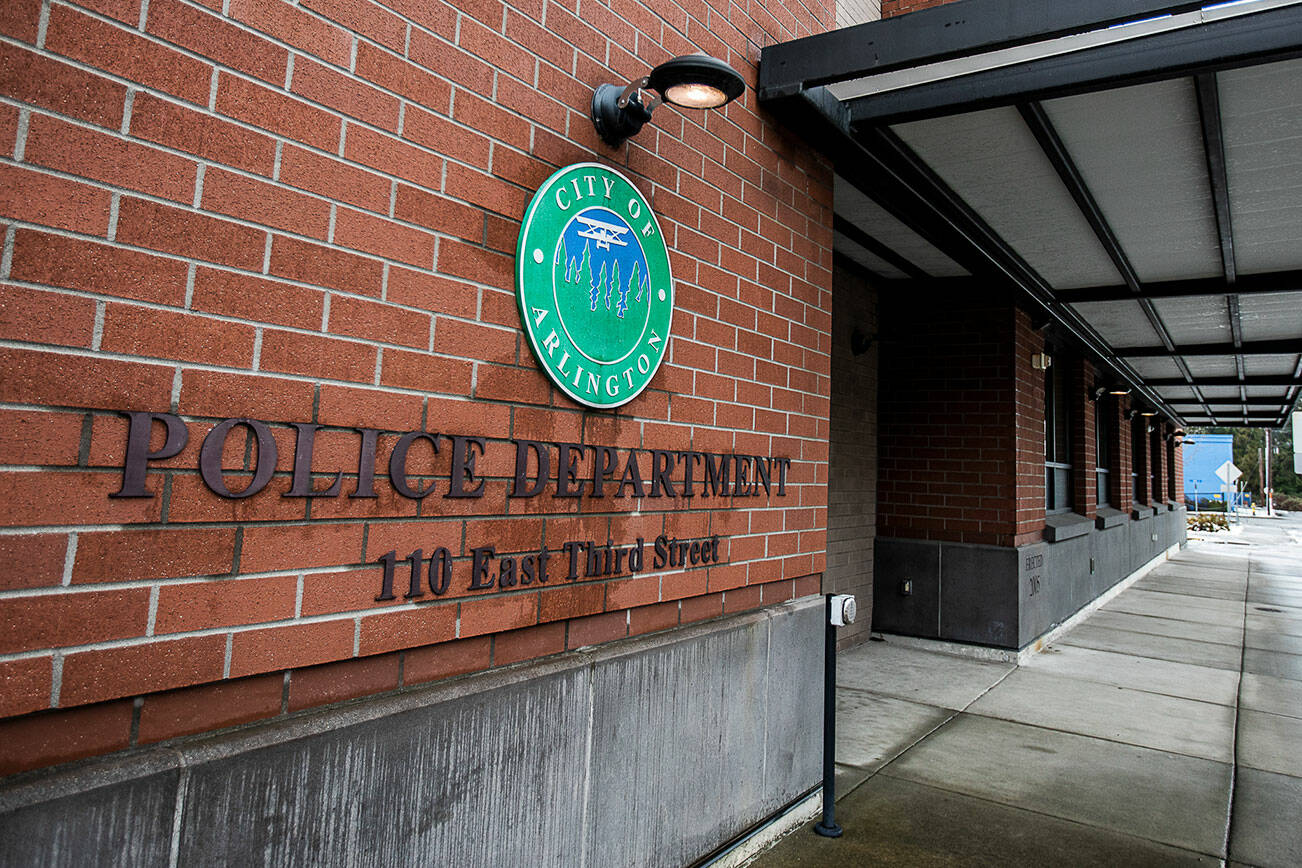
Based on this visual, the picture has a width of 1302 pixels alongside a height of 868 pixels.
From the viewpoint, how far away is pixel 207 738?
5.58 feet

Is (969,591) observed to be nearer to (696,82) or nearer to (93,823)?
(696,82)

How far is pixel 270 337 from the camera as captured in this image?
5.85 feet

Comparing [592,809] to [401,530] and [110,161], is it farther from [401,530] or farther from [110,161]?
[110,161]

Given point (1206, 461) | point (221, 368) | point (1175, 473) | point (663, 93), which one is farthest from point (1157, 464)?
point (1206, 461)

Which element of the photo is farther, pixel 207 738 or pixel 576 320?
pixel 576 320

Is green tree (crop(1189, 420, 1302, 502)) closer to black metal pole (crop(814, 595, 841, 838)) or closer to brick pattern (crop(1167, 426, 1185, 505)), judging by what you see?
brick pattern (crop(1167, 426, 1185, 505))

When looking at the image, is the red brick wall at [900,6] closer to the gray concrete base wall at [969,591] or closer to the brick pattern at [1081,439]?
the gray concrete base wall at [969,591]

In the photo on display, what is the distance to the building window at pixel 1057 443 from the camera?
30.8 feet

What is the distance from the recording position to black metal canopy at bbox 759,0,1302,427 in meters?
3.14

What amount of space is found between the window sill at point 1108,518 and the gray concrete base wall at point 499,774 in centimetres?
834

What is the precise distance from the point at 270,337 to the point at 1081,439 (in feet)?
34.7

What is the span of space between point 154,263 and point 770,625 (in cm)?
271

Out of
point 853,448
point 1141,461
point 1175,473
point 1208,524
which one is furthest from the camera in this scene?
point 1208,524

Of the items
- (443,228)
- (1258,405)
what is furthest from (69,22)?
(1258,405)
